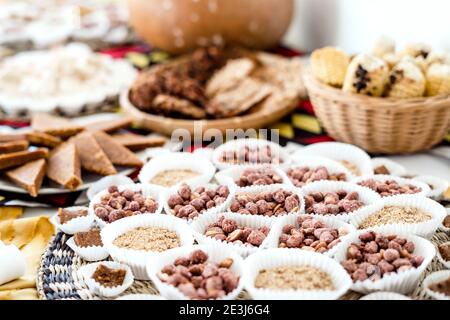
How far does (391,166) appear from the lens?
4.55ft

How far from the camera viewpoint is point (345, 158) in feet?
4.66

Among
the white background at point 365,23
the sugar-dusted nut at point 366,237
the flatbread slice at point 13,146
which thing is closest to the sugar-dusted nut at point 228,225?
the sugar-dusted nut at point 366,237

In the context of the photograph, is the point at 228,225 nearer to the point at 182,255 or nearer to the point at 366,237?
the point at 182,255

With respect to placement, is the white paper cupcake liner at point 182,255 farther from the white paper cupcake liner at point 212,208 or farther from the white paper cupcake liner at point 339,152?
the white paper cupcake liner at point 339,152

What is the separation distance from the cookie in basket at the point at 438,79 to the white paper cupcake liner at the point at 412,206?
34 centimetres

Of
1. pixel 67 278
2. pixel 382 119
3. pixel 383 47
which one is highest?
pixel 383 47

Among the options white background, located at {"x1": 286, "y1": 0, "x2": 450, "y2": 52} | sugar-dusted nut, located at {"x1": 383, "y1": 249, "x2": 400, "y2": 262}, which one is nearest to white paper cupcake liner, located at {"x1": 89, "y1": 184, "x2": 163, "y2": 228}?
sugar-dusted nut, located at {"x1": 383, "y1": 249, "x2": 400, "y2": 262}

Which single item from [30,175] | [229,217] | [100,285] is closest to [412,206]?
[229,217]

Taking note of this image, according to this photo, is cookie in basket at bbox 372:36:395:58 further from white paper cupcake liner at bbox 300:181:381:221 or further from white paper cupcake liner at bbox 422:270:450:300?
white paper cupcake liner at bbox 422:270:450:300

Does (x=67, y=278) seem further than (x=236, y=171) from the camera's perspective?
No

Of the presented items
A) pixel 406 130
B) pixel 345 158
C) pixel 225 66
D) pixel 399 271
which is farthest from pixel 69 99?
pixel 399 271

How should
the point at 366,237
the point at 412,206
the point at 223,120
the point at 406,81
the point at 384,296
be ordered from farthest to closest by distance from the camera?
the point at 223,120, the point at 406,81, the point at 412,206, the point at 366,237, the point at 384,296

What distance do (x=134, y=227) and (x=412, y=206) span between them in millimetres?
489
